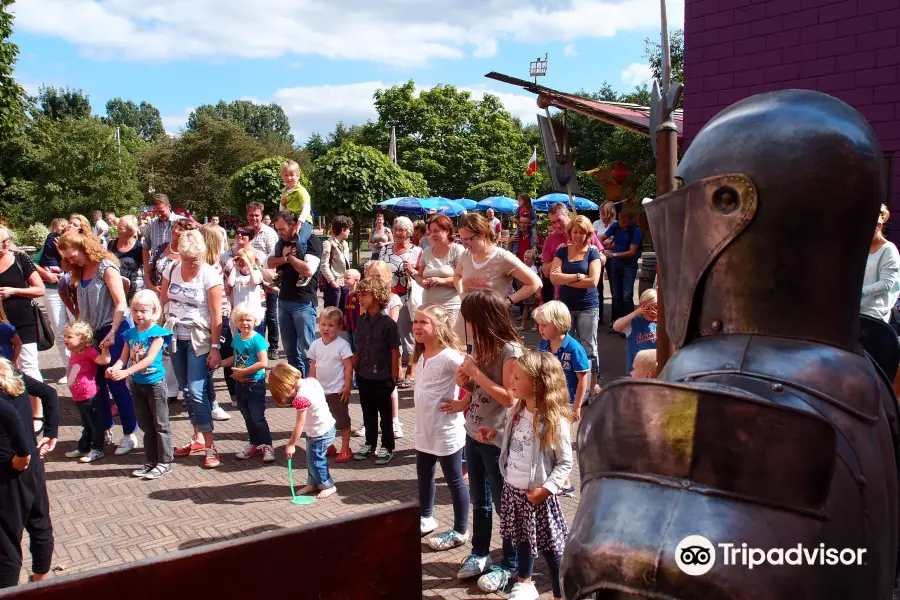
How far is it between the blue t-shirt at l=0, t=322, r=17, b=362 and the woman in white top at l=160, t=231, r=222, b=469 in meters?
1.32

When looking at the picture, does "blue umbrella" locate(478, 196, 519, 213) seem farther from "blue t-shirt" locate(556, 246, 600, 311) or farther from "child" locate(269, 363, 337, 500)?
"child" locate(269, 363, 337, 500)

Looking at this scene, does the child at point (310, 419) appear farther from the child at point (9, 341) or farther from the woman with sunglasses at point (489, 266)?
the child at point (9, 341)

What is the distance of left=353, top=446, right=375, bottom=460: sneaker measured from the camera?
5.94 metres

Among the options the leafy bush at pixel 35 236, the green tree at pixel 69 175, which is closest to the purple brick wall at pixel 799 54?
the leafy bush at pixel 35 236

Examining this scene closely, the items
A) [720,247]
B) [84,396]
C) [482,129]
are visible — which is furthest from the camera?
[482,129]

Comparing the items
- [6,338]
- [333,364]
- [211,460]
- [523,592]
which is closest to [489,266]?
[333,364]

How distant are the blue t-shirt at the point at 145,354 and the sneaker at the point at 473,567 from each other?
3.09 metres

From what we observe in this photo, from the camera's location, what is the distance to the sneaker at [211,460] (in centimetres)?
585

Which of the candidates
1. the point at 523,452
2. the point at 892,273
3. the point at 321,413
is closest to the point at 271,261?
the point at 321,413

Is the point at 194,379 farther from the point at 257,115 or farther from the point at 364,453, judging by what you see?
the point at 257,115

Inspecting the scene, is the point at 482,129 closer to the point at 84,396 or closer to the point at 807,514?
the point at 84,396

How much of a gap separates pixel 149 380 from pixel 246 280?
1.94 meters

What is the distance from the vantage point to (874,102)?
6.91 metres

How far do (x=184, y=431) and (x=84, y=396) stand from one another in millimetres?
1095
